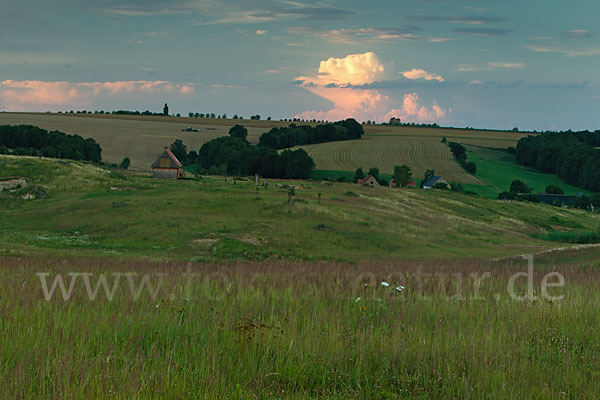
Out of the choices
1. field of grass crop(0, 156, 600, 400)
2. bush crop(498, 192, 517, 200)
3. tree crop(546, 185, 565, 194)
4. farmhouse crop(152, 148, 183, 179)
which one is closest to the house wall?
farmhouse crop(152, 148, 183, 179)

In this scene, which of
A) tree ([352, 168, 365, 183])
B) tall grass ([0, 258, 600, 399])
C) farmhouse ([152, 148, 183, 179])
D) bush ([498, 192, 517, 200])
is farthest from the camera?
tree ([352, 168, 365, 183])

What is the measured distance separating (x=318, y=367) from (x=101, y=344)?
7.69 ft

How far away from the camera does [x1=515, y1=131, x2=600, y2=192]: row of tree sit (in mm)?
132875

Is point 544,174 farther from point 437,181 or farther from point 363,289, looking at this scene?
point 363,289

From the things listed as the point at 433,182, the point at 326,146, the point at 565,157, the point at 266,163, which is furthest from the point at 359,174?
the point at 565,157

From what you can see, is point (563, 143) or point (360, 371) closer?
point (360, 371)

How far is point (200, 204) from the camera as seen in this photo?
1983 inches

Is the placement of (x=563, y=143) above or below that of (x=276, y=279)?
above

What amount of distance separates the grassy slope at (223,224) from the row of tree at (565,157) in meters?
70.7

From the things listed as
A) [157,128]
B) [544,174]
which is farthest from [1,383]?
[157,128]

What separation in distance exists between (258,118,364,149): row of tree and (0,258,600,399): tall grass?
151589 mm

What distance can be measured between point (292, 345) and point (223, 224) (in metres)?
37.4

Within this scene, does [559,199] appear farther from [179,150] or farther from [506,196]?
[179,150]

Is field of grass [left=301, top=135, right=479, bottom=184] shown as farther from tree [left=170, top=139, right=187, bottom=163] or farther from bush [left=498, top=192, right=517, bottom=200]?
tree [left=170, top=139, right=187, bottom=163]
